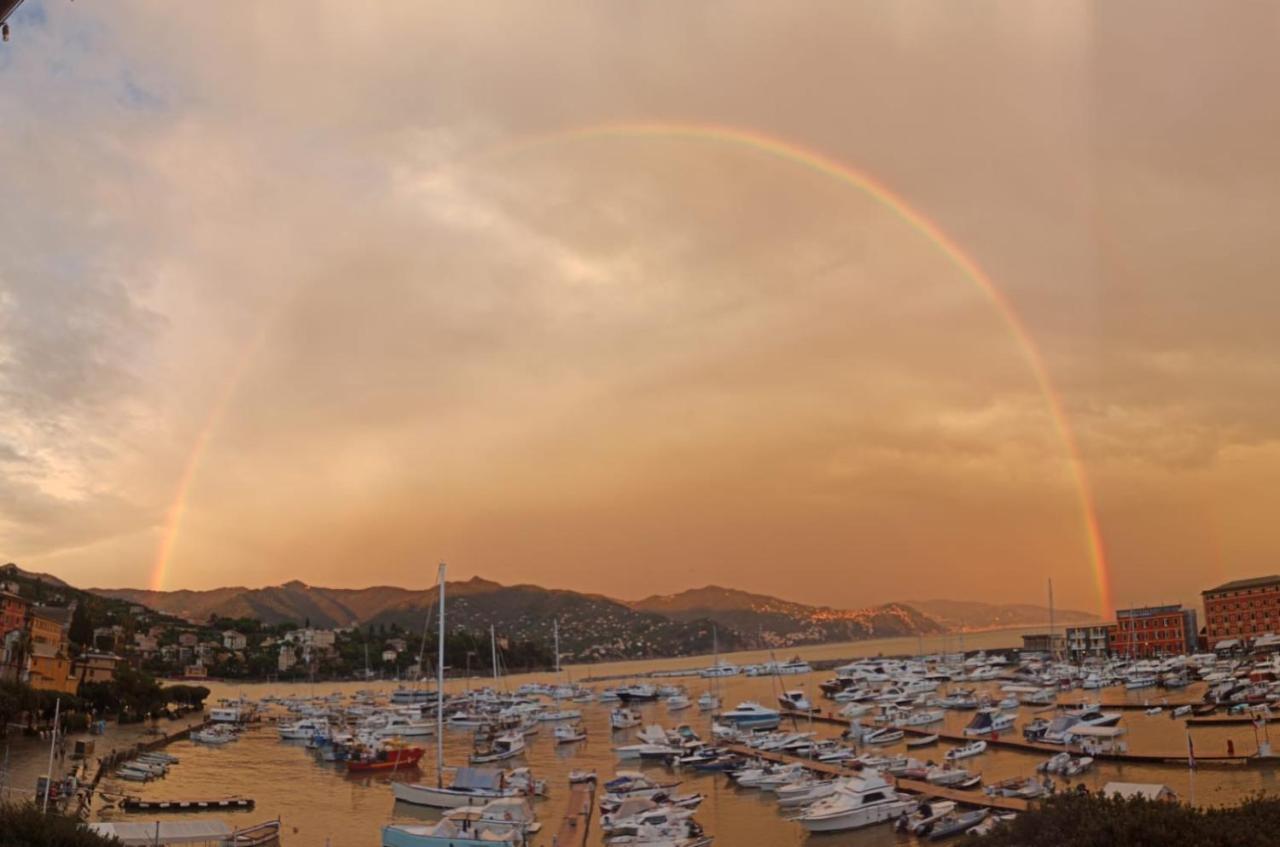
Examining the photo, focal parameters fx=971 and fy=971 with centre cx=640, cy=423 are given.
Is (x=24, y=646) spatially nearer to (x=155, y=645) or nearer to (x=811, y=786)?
(x=811, y=786)

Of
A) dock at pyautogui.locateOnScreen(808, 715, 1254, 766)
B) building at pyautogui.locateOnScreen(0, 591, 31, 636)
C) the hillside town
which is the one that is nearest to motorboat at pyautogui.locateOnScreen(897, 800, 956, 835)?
dock at pyautogui.locateOnScreen(808, 715, 1254, 766)

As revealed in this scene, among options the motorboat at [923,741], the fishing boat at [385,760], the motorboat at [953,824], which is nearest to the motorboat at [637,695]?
the motorboat at [923,741]

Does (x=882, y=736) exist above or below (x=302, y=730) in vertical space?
above

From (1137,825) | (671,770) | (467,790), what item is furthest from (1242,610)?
(1137,825)

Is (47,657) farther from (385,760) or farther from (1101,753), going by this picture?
(1101,753)

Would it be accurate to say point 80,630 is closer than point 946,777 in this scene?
No

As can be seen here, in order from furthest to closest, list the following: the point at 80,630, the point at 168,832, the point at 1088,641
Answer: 1. the point at 1088,641
2. the point at 80,630
3. the point at 168,832
